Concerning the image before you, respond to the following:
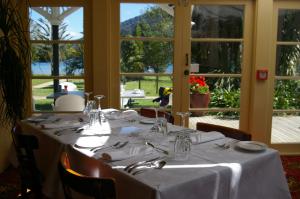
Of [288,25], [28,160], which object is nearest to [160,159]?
[28,160]

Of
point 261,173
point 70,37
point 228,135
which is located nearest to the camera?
point 261,173

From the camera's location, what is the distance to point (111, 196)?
5.21ft

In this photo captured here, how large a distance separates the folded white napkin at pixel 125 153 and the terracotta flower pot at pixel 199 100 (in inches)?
95.8

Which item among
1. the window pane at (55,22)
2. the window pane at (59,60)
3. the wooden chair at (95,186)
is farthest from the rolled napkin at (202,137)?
the window pane at (55,22)

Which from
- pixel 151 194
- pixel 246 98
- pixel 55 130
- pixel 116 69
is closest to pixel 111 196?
pixel 151 194

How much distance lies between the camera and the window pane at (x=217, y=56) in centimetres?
444

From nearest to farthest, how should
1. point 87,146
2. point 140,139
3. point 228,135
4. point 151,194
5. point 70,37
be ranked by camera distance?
point 151,194 → point 87,146 → point 140,139 → point 228,135 → point 70,37

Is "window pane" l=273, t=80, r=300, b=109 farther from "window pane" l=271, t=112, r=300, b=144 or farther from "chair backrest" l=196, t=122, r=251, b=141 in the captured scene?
"chair backrest" l=196, t=122, r=251, b=141

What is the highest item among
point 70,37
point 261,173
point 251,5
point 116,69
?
point 251,5

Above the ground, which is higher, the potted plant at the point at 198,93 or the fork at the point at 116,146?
the potted plant at the point at 198,93

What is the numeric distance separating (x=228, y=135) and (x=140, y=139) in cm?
70

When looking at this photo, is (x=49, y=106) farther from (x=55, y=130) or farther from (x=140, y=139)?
(x=140, y=139)

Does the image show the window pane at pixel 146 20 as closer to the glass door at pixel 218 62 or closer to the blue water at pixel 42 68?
the glass door at pixel 218 62

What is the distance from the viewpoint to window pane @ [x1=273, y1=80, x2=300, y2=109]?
4574 mm
